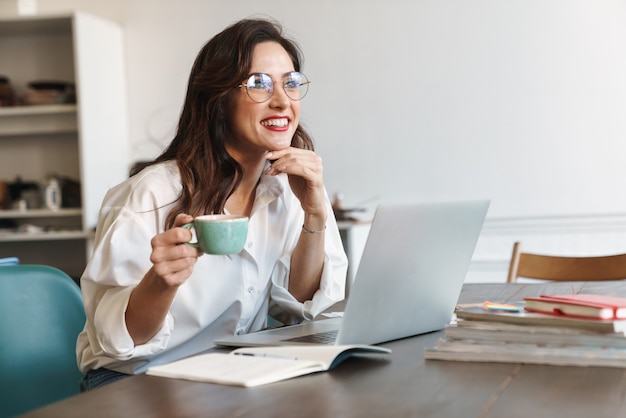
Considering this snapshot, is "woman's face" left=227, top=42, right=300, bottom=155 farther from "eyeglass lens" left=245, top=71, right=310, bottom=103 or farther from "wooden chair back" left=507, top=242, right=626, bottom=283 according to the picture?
"wooden chair back" left=507, top=242, right=626, bottom=283

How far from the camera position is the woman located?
1.54m

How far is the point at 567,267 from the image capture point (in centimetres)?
264

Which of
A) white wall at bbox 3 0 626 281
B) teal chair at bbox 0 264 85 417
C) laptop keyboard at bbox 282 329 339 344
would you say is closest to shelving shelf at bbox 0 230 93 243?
white wall at bbox 3 0 626 281

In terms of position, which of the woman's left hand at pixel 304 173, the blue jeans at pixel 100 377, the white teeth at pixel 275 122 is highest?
the white teeth at pixel 275 122

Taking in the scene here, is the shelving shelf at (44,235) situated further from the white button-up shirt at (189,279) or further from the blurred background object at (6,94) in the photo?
the white button-up shirt at (189,279)

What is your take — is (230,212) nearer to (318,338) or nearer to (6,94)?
(318,338)

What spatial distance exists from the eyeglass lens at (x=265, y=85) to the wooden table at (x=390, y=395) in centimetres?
74

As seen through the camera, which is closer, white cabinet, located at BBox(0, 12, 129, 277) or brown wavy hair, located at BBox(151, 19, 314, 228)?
brown wavy hair, located at BBox(151, 19, 314, 228)

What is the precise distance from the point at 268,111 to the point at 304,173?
17 centimetres

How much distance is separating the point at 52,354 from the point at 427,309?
0.84 m

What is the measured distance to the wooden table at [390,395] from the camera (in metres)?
0.93

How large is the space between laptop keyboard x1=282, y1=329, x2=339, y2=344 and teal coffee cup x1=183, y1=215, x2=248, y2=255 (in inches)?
8.6

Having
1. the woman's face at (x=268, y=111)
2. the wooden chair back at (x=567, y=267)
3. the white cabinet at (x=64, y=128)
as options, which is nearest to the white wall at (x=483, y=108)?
the white cabinet at (x=64, y=128)

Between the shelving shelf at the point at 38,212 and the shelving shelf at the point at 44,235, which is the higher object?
the shelving shelf at the point at 38,212
